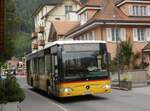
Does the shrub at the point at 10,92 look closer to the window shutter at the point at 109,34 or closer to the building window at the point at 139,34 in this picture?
the window shutter at the point at 109,34

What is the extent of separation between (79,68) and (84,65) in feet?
0.96

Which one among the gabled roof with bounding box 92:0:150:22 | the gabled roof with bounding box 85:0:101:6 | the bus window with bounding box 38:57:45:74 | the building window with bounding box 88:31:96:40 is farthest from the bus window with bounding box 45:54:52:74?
the gabled roof with bounding box 85:0:101:6

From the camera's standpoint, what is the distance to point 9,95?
15852 millimetres

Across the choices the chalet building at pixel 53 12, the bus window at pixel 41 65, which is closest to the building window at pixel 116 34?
the bus window at pixel 41 65

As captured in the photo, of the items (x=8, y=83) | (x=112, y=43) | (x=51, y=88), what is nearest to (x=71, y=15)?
(x=112, y=43)

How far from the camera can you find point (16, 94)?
15930 mm

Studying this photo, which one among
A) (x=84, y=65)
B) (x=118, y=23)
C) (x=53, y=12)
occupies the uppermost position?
(x=53, y=12)

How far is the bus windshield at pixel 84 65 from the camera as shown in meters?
20.3

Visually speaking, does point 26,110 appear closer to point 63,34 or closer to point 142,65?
point 142,65

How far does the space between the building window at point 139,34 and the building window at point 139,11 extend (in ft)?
8.85

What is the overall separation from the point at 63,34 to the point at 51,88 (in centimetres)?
3903

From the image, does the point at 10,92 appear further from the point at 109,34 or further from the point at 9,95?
the point at 109,34

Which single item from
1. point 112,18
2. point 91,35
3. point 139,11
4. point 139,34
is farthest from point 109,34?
point 139,11

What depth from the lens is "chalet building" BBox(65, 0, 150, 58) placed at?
4603 cm
